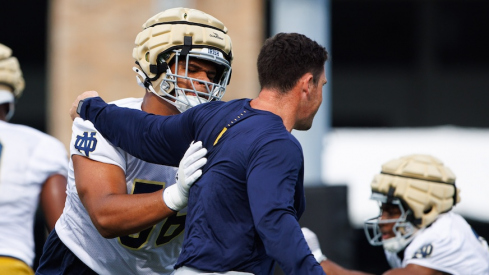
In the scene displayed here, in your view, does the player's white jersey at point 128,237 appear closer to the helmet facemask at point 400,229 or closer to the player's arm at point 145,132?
the player's arm at point 145,132

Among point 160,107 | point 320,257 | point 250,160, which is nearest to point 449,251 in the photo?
point 320,257

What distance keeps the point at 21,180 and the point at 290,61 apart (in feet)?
5.00

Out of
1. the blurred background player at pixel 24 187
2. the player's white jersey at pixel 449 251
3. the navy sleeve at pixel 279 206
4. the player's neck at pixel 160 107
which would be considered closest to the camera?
the navy sleeve at pixel 279 206

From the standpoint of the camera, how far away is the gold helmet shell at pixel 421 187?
481 cm

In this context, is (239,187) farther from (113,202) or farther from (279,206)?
(113,202)

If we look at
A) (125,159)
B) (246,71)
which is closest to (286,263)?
(125,159)

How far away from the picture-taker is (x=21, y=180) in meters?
4.08

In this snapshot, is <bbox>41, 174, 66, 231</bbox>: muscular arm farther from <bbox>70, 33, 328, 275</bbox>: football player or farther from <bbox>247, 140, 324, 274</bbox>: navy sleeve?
<bbox>247, 140, 324, 274</bbox>: navy sleeve

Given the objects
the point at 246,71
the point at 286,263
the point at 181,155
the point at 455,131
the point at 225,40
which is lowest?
the point at 455,131

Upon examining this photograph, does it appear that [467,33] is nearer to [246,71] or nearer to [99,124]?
[246,71]

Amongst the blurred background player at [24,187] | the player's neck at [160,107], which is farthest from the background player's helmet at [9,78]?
the player's neck at [160,107]

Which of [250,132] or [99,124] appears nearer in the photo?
[250,132]

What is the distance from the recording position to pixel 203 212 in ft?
10.4

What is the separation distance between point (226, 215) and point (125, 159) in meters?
0.68
